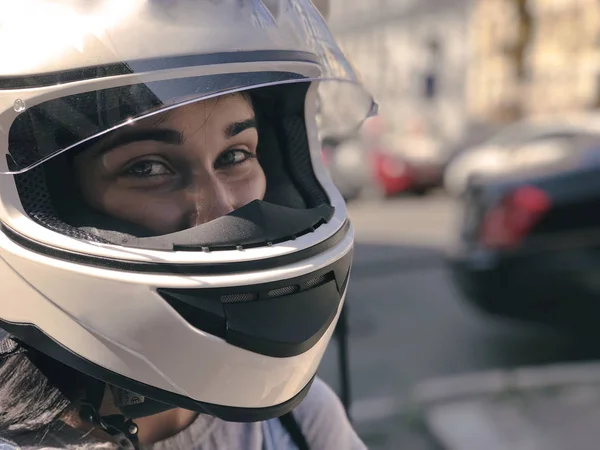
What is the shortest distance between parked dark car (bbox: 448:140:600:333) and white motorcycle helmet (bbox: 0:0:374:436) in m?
3.31

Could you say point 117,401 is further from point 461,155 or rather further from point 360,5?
point 360,5

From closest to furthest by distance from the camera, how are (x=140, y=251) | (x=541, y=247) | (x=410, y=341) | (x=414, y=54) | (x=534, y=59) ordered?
1. (x=140, y=251)
2. (x=541, y=247)
3. (x=410, y=341)
4. (x=534, y=59)
5. (x=414, y=54)

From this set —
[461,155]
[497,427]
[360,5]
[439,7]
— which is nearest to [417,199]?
[461,155]

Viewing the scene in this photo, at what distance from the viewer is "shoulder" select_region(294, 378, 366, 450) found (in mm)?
1238

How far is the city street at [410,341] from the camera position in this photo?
3.48 meters

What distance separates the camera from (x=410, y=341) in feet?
15.6

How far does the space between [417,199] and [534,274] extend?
25.7 feet

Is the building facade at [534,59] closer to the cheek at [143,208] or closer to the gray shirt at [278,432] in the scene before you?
the gray shirt at [278,432]

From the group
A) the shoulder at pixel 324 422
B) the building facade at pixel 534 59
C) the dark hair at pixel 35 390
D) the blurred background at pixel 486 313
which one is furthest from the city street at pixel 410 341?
the building facade at pixel 534 59

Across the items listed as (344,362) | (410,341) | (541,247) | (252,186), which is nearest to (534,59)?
(410,341)

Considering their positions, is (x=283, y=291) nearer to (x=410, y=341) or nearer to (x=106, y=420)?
(x=106, y=420)

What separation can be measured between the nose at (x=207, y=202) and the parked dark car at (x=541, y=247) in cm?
331

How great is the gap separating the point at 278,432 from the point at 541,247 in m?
3.22

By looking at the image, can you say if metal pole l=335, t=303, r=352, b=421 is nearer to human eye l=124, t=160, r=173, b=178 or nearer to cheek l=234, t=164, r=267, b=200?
cheek l=234, t=164, r=267, b=200
